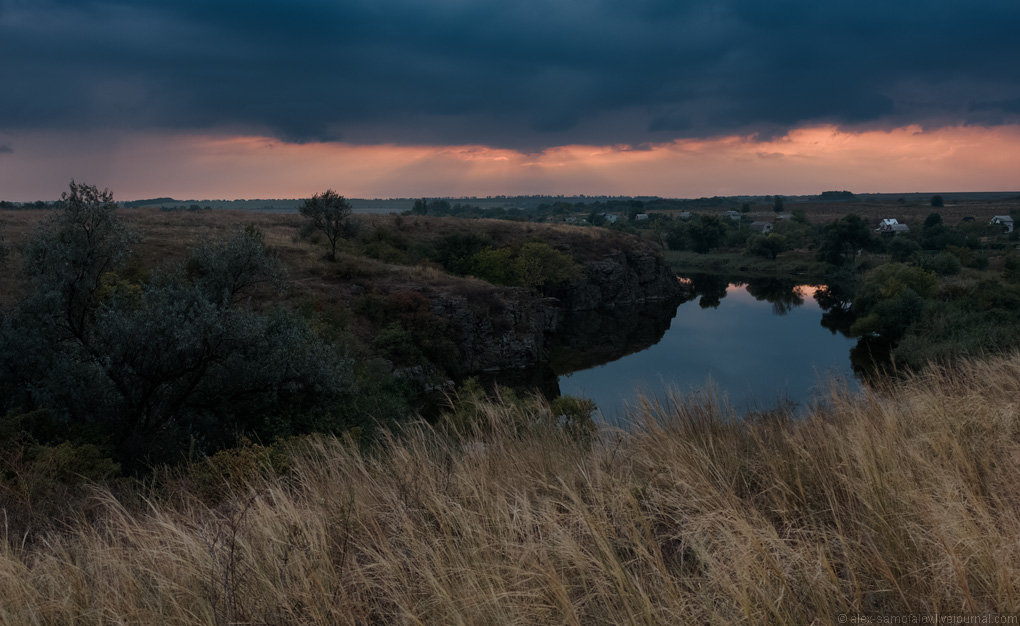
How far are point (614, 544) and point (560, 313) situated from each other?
73.7 m

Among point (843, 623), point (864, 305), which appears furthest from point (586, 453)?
point (864, 305)

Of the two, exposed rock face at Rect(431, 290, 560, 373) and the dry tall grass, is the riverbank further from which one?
the dry tall grass

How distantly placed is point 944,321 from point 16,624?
51767mm

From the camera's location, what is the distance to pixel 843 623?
2.46 meters

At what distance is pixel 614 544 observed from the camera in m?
3.25

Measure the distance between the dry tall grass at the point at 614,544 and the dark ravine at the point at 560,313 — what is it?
40.0 m

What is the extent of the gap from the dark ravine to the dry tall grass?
131 ft

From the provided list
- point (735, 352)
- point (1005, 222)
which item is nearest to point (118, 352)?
point (735, 352)

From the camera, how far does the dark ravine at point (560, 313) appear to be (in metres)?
45.8

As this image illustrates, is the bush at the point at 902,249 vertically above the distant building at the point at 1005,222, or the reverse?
the distant building at the point at 1005,222

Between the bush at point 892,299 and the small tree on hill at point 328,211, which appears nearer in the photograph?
the bush at point 892,299

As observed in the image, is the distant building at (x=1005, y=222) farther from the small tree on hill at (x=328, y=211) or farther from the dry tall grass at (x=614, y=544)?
the dry tall grass at (x=614, y=544)

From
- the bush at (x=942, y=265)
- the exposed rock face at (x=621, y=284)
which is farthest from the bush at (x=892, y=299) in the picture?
the exposed rock face at (x=621, y=284)

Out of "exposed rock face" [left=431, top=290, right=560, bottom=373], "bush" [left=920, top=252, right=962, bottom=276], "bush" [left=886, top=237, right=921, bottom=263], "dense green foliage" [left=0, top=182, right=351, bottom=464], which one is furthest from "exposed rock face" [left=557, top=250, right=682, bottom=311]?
"dense green foliage" [left=0, top=182, right=351, bottom=464]
